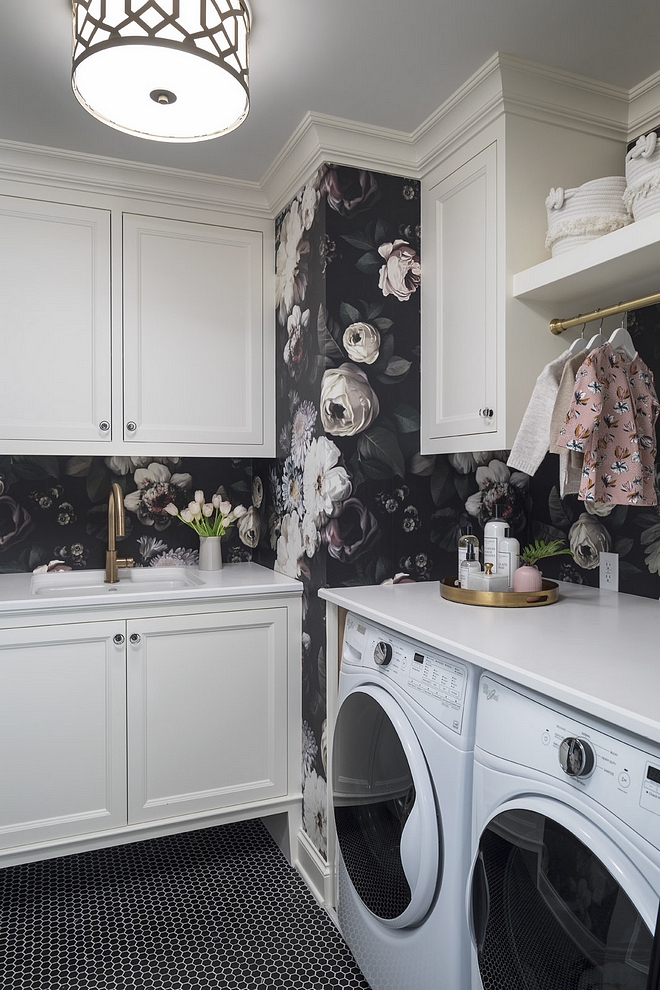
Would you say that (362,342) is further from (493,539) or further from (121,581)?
(121,581)

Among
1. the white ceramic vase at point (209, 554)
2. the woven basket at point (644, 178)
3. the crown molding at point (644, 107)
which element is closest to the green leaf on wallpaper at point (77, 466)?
the white ceramic vase at point (209, 554)

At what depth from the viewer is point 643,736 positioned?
1008 mm

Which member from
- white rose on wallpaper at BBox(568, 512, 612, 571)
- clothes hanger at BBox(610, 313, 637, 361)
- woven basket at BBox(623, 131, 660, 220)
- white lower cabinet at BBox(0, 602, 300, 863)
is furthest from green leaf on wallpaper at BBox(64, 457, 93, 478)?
woven basket at BBox(623, 131, 660, 220)

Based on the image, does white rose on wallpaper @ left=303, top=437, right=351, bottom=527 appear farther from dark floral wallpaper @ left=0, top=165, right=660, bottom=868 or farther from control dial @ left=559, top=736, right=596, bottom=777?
control dial @ left=559, top=736, right=596, bottom=777

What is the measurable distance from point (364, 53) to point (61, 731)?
210 cm

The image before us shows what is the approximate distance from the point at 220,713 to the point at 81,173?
1.88 meters

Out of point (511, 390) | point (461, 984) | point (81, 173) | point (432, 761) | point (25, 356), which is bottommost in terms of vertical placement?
point (461, 984)

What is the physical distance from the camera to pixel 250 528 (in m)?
2.94

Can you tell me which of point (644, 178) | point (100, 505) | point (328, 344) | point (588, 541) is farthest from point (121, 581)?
point (644, 178)

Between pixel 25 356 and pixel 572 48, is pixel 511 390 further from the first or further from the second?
pixel 25 356

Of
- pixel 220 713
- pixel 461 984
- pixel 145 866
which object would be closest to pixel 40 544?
pixel 220 713

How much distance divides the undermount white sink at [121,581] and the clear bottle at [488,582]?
0.98 meters

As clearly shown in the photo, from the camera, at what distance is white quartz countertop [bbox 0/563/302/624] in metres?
2.07

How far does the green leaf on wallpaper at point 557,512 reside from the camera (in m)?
2.24
